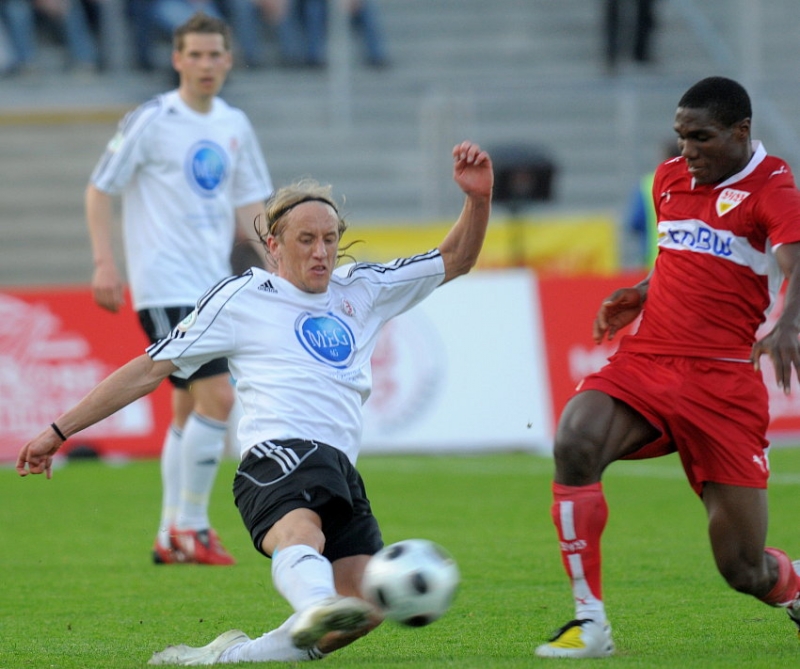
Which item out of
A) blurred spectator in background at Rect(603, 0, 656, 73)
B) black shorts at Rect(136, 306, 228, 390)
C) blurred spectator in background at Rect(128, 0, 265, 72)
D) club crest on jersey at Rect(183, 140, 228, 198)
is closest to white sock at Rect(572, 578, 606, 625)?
black shorts at Rect(136, 306, 228, 390)

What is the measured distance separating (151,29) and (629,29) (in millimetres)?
6073

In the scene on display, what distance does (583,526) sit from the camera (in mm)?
4809

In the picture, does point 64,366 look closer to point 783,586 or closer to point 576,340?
point 576,340

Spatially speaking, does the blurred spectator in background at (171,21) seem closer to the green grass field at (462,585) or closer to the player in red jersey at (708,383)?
the green grass field at (462,585)

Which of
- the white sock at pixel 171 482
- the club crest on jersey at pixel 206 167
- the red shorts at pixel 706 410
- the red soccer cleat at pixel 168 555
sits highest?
the club crest on jersey at pixel 206 167

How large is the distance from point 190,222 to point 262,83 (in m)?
11.3

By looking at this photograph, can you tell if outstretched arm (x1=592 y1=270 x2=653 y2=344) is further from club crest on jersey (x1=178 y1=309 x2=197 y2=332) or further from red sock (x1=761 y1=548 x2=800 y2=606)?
club crest on jersey (x1=178 y1=309 x2=197 y2=332)

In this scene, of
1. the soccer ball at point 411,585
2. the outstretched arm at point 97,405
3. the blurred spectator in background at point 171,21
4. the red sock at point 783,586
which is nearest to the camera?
the soccer ball at point 411,585

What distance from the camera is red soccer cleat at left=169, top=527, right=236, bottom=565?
726 centimetres

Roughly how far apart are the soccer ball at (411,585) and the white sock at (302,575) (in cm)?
13

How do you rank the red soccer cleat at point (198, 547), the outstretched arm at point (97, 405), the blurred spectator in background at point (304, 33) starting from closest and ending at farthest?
the outstretched arm at point (97, 405) → the red soccer cleat at point (198, 547) → the blurred spectator in background at point (304, 33)

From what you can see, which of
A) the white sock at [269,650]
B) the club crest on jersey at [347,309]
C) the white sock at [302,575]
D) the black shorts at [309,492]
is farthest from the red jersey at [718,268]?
the white sock at [269,650]

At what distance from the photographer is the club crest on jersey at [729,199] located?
194 inches

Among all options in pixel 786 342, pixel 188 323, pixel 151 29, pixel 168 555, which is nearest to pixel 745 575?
pixel 786 342
